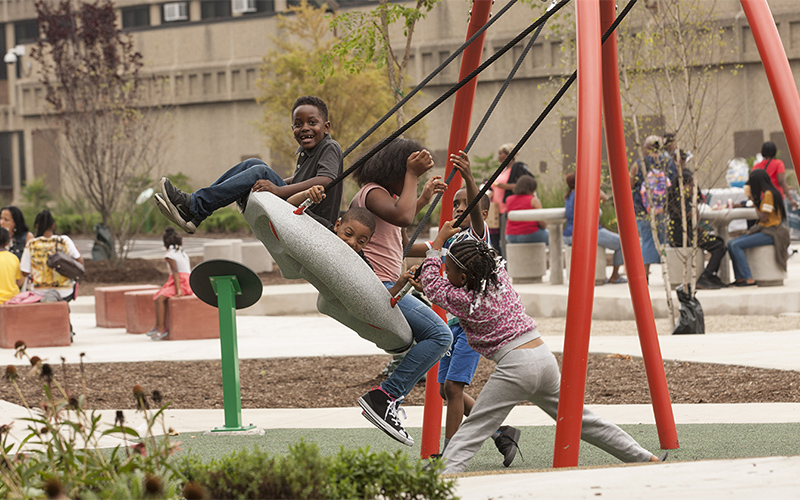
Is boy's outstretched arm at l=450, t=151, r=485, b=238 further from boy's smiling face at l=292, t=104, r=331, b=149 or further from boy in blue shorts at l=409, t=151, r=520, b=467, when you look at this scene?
boy's smiling face at l=292, t=104, r=331, b=149

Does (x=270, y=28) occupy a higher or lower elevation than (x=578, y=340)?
higher

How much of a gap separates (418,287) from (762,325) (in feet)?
25.7

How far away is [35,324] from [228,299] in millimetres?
5850

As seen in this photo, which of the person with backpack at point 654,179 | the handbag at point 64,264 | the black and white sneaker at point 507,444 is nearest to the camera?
the black and white sneaker at point 507,444

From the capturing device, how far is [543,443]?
5719 millimetres

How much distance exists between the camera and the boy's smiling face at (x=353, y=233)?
4.51m

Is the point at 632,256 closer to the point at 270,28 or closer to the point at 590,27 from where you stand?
the point at 590,27

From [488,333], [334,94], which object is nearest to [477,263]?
[488,333]

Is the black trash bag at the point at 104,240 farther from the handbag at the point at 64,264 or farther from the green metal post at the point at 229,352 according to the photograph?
the green metal post at the point at 229,352

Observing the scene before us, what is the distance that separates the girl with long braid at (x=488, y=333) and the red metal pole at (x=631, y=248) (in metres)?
0.99

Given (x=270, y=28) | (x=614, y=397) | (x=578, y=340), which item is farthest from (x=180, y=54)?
(x=578, y=340)

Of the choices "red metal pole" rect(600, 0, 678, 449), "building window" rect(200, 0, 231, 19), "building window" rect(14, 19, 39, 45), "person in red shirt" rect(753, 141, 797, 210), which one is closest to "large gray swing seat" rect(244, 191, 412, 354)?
"red metal pole" rect(600, 0, 678, 449)

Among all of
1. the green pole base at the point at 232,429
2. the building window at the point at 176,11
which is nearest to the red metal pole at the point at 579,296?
the green pole base at the point at 232,429

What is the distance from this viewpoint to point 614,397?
7227mm
